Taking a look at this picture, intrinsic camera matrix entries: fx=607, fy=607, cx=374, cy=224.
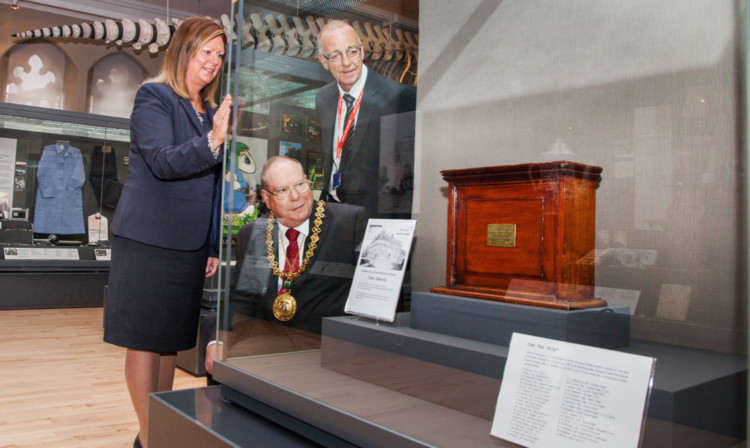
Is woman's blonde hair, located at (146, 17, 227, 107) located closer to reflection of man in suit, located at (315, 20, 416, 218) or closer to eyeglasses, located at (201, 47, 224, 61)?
eyeglasses, located at (201, 47, 224, 61)

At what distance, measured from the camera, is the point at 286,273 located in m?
1.47

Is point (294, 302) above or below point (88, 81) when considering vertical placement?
below

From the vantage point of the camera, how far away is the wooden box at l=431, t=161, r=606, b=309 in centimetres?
87

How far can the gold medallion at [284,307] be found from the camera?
145 cm

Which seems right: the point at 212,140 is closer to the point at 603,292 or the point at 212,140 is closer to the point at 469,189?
the point at 469,189

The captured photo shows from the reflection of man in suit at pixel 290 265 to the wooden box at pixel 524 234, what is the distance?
29 centimetres

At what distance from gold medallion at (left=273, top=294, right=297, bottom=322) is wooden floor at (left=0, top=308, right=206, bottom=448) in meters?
1.27

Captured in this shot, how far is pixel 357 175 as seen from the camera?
1380mm

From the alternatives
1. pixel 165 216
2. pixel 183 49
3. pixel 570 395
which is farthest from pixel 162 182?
pixel 570 395

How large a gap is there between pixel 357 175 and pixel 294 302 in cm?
34

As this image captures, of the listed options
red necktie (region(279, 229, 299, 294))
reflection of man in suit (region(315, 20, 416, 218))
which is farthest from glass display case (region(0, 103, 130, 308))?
reflection of man in suit (region(315, 20, 416, 218))

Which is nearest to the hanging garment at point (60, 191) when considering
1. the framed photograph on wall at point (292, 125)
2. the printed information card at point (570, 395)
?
the framed photograph on wall at point (292, 125)

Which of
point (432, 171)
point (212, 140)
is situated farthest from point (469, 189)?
point (212, 140)

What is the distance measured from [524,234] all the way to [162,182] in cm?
114
